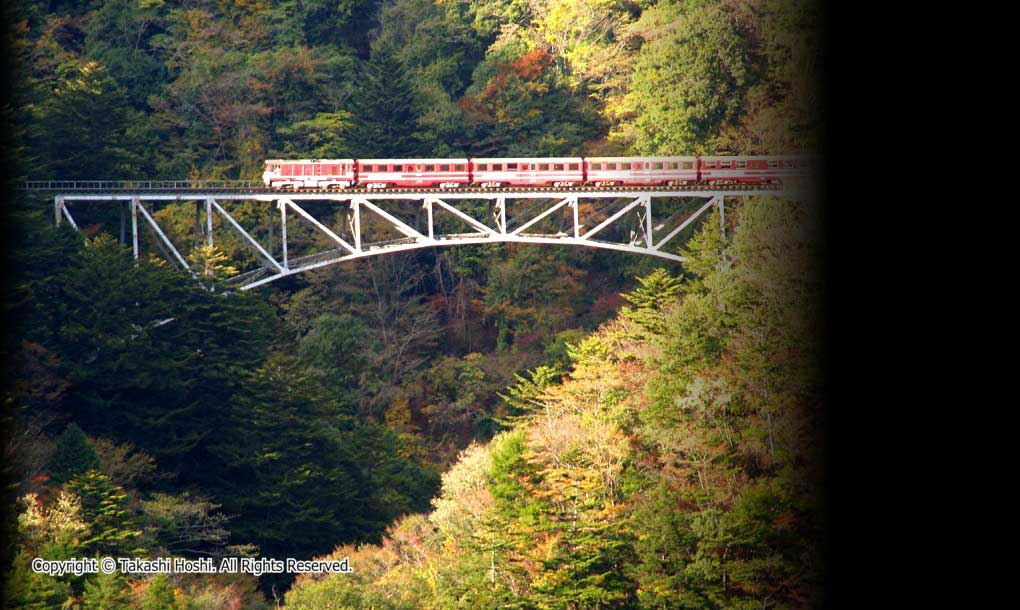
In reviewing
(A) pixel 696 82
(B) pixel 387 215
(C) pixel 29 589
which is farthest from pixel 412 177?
(C) pixel 29 589

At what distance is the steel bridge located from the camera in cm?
3059

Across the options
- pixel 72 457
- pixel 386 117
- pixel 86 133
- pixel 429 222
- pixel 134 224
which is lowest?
pixel 72 457

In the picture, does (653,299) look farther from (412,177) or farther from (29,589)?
(29,589)

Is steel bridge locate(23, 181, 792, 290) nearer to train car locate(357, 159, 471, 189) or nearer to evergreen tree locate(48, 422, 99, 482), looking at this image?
train car locate(357, 159, 471, 189)

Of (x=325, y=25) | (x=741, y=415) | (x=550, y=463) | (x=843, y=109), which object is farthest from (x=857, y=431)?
(x=325, y=25)

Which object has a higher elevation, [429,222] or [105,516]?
[429,222]

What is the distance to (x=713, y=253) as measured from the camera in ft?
90.3

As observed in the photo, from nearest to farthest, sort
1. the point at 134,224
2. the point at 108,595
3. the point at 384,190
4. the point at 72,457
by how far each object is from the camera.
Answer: the point at 108,595, the point at 72,457, the point at 134,224, the point at 384,190

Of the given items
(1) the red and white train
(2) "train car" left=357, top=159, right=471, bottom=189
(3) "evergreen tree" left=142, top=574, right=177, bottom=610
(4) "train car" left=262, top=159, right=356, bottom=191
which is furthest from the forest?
(2) "train car" left=357, top=159, right=471, bottom=189

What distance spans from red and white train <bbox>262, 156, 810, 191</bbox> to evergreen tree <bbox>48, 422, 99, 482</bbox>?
29.4ft

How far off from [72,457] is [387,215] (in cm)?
874

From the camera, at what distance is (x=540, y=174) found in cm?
3312

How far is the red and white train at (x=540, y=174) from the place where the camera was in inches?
1238

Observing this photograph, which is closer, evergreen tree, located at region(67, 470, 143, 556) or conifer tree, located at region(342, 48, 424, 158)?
evergreen tree, located at region(67, 470, 143, 556)
